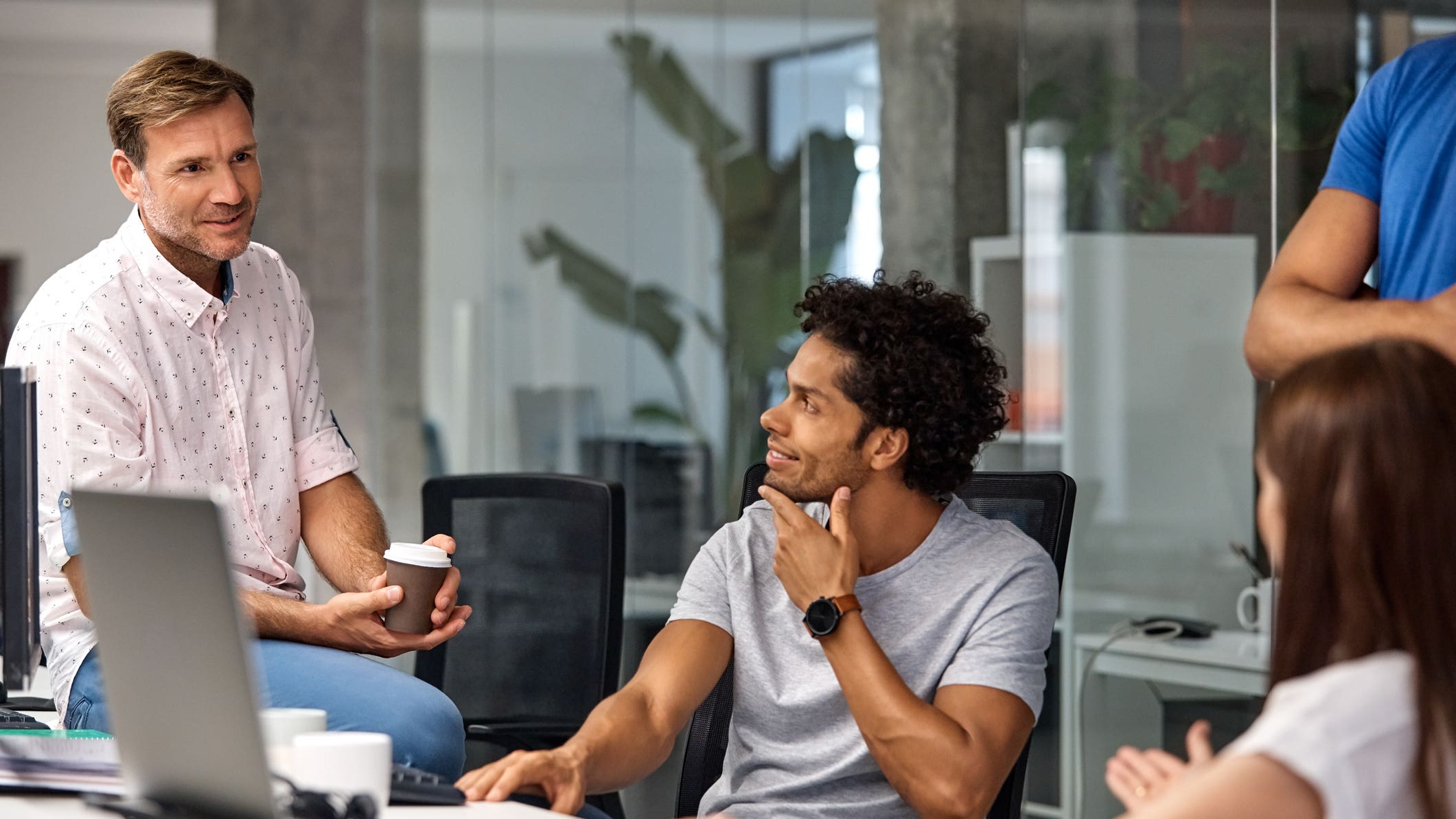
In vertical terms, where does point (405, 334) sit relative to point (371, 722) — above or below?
above

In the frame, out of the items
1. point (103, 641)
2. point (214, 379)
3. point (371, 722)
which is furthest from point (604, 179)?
point (103, 641)

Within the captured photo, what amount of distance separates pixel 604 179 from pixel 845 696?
153 inches

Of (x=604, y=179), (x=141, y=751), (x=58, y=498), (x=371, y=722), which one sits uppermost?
(x=604, y=179)

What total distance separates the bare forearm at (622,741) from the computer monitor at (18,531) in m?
0.58

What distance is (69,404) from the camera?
196 centimetres

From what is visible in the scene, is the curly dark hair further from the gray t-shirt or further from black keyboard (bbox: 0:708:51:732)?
black keyboard (bbox: 0:708:51:732)

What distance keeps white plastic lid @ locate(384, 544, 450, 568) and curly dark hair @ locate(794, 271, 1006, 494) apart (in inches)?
23.7

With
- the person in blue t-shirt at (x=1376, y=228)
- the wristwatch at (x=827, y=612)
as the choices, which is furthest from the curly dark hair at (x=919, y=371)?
the person in blue t-shirt at (x=1376, y=228)

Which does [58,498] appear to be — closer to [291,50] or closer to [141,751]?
[141,751]

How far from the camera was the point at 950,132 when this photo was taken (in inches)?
160

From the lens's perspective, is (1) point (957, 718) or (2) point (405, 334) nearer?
(1) point (957, 718)

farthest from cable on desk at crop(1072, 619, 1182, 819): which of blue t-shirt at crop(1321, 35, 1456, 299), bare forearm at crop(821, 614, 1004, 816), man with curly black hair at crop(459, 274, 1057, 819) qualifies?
bare forearm at crop(821, 614, 1004, 816)

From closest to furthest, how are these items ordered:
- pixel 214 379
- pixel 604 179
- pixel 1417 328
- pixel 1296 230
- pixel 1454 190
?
pixel 1417 328, pixel 1454 190, pixel 1296 230, pixel 214 379, pixel 604 179

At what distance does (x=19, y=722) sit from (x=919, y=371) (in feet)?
3.97
